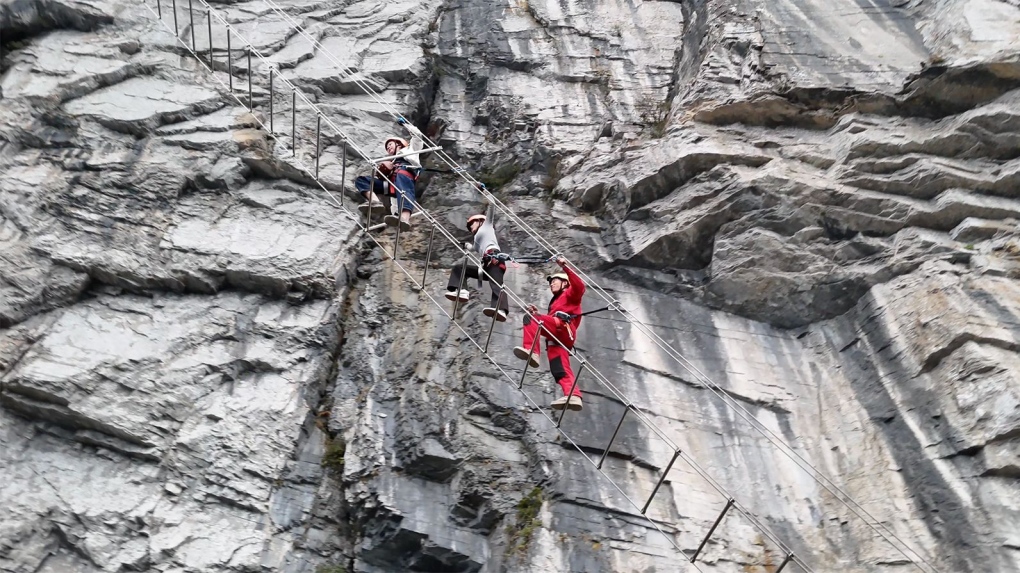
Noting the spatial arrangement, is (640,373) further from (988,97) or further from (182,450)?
(988,97)

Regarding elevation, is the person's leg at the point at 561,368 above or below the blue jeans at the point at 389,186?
below

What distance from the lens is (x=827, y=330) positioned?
10.4 m

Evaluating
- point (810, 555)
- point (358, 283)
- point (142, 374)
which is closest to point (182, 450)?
point (142, 374)

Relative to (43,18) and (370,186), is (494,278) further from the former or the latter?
(43,18)

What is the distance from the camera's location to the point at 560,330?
9062mm

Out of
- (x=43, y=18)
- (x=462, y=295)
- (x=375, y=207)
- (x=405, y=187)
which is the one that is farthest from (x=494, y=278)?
(x=43, y=18)

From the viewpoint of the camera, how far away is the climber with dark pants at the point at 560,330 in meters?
8.67

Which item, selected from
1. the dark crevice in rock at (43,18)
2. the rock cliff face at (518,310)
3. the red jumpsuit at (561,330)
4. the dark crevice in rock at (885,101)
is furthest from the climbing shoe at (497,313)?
the dark crevice in rock at (43,18)

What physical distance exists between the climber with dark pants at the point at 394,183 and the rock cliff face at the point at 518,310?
0.83 m

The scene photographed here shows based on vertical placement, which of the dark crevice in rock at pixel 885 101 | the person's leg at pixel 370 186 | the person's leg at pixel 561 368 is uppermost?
the dark crevice in rock at pixel 885 101

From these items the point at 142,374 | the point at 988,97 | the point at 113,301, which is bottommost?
the point at 142,374

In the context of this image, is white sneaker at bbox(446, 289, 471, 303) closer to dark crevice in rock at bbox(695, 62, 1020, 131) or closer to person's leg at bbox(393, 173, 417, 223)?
person's leg at bbox(393, 173, 417, 223)

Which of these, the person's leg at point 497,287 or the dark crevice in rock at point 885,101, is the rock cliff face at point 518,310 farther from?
the person's leg at point 497,287

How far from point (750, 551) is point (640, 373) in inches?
90.2
